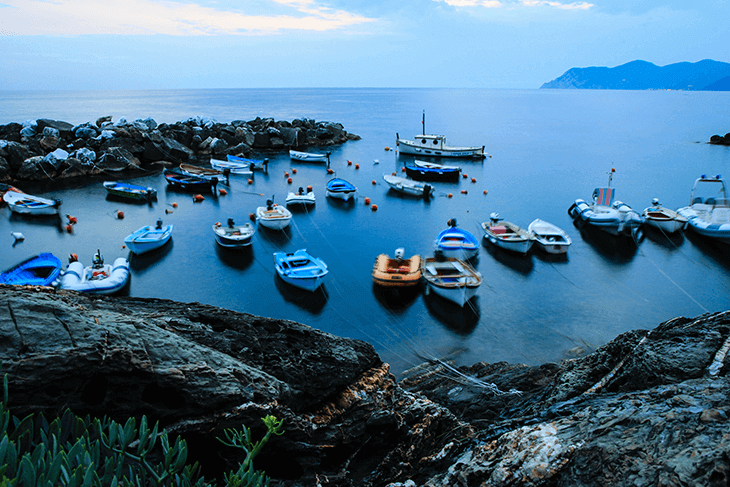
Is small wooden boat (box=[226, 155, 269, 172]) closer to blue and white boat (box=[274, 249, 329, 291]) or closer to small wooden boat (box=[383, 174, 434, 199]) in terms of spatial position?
small wooden boat (box=[383, 174, 434, 199])

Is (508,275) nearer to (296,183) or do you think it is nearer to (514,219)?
(514,219)

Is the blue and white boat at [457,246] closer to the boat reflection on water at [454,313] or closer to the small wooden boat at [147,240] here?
the boat reflection on water at [454,313]

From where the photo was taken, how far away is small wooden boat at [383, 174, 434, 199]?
1620 inches

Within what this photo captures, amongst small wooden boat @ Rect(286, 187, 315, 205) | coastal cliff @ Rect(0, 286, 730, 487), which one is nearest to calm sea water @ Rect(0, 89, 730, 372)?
small wooden boat @ Rect(286, 187, 315, 205)

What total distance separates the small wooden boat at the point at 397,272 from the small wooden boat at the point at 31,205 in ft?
90.4

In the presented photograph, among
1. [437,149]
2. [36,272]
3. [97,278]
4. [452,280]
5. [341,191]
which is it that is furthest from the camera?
[437,149]

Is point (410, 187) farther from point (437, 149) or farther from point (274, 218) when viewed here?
point (437, 149)

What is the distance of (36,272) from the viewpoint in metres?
20.9

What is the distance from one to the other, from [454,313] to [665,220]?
20.9 m

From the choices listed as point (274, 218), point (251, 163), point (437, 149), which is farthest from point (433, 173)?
point (274, 218)

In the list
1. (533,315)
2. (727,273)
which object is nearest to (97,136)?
(533,315)

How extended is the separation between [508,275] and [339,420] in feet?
68.3

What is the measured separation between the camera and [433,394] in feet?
37.7

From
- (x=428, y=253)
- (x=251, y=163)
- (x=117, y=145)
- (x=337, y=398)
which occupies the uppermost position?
(x=337, y=398)
